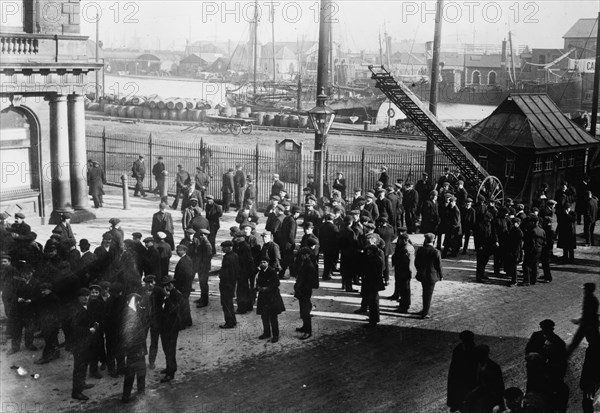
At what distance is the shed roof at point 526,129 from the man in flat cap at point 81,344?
17715 mm

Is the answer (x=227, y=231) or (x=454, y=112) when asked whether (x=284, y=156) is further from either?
(x=454, y=112)

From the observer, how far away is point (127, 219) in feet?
68.4

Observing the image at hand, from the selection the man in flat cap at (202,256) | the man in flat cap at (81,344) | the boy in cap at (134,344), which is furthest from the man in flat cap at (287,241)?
the man in flat cap at (81,344)

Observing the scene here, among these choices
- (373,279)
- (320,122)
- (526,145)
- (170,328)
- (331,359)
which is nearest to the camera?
(170,328)

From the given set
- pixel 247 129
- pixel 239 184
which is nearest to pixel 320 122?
pixel 239 184

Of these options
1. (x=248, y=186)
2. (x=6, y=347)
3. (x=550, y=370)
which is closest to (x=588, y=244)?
(x=248, y=186)

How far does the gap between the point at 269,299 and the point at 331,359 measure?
4.79 ft

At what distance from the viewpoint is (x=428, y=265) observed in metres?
12.6

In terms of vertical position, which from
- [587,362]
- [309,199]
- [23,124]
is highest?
[23,124]

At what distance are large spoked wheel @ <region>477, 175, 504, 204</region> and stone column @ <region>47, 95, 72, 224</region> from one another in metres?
12.4

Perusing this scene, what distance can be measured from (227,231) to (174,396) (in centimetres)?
1050

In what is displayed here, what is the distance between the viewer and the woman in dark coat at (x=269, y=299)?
11336 mm

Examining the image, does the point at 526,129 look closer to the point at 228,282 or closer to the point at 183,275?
the point at 228,282

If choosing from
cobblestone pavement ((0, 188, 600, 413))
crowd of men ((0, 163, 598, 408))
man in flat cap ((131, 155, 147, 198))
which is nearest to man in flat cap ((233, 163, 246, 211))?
crowd of men ((0, 163, 598, 408))
